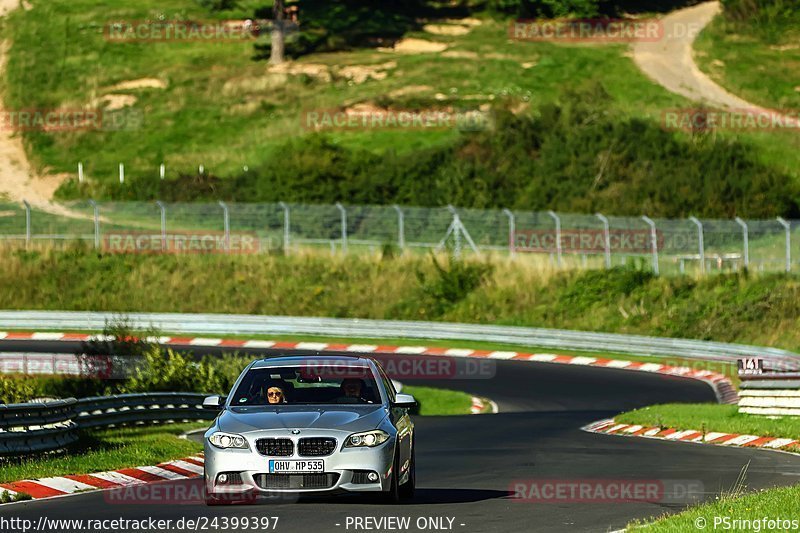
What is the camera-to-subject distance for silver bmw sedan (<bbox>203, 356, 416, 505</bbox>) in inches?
527

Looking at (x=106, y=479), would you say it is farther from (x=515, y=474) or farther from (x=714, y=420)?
(x=714, y=420)

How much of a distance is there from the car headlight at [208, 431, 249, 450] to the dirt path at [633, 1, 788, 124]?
65181mm

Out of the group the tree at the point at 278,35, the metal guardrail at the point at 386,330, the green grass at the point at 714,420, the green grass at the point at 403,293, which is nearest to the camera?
the green grass at the point at 714,420

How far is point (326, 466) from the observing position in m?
13.4

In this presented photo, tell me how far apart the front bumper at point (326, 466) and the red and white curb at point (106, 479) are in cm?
310

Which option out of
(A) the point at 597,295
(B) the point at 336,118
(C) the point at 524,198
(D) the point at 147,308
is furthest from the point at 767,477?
(B) the point at 336,118

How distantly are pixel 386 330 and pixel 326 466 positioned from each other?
3363cm

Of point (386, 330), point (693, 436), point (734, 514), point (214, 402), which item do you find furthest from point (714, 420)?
point (386, 330)

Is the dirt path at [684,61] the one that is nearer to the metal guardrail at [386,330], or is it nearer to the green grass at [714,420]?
the metal guardrail at [386,330]

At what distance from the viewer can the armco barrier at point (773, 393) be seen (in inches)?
966

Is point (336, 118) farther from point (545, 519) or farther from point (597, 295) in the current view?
point (545, 519)

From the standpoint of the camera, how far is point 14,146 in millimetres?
84188

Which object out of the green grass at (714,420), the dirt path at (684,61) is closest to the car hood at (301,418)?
the green grass at (714,420)

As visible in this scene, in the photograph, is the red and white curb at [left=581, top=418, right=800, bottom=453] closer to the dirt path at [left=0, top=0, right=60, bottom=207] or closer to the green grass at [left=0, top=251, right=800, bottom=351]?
the green grass at [left=0, top=251, right=800, bottom=351]
